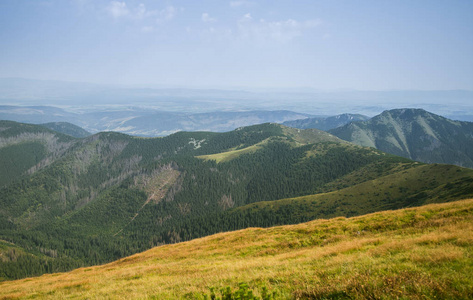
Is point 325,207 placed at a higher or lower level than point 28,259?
higher

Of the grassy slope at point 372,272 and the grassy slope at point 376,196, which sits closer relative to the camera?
the grassy slope at point 372,272

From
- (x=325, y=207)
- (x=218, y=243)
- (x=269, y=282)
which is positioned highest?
(x=269, y=282)

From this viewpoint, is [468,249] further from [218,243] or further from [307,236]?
[218,243]

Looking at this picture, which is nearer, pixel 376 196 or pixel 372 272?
pixel 372 272

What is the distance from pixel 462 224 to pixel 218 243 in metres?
31.9

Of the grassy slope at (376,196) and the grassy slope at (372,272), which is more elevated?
the grassy slope at (372,272)

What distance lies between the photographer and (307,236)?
1254 inches

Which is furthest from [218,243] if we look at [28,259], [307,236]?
[28,259]

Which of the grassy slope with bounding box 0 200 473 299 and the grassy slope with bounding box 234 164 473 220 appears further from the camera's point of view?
the grassy slope with bounding box 234 164 473 220

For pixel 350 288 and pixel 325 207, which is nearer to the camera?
pixel 350 288

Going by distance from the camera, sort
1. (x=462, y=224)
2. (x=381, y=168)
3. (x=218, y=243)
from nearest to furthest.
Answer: (x=462, y=224) < (x=218, y=243) < (x=381, y=168)

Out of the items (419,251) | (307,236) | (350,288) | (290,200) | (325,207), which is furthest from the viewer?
(290,200)

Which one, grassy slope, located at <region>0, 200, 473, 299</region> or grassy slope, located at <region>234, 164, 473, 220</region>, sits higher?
grassy slope, located at <region>0, 200, 473, 299</region>

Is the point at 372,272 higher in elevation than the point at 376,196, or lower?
higher
